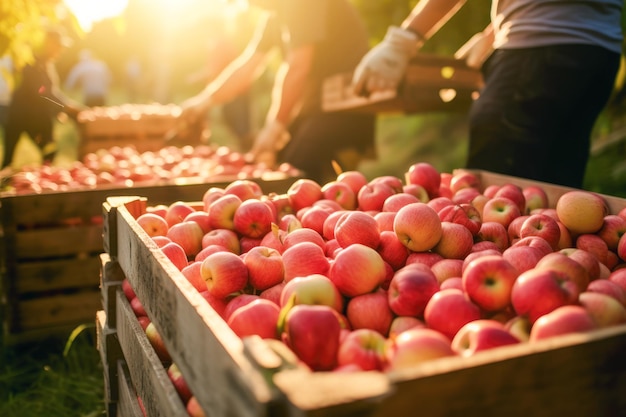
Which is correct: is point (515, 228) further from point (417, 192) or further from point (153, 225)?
point (153, 225)

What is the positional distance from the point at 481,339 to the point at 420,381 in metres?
0.29

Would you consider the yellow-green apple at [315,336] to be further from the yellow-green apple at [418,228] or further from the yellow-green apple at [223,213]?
the yellow-green apple at [223,213]

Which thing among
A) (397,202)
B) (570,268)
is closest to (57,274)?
(397,202)

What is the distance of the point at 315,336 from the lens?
1.12 meters

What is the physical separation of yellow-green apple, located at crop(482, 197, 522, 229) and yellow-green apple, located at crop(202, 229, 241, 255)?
95cm

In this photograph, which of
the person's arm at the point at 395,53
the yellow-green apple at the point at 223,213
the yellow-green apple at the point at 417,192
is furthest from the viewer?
the person's arm at the point at 395,53

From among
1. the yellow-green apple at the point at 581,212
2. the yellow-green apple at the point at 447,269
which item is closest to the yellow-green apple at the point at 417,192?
the yellow-green apple at the point at 581,212

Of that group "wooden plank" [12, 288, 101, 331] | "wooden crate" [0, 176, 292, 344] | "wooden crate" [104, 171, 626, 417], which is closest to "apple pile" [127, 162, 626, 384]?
"wooden crate" [104, 171, 626, 417]

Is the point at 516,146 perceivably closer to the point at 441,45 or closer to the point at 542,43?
the point at 542,43

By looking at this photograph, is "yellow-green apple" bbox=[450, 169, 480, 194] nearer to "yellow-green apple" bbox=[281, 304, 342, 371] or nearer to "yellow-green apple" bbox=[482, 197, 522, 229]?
"yellow-green apple" bbox=[482, 197, 522, 229]

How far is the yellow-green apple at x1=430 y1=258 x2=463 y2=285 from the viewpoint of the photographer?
161 centimetres

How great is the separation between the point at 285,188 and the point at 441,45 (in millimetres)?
4917

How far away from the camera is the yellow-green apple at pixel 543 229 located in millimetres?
1812

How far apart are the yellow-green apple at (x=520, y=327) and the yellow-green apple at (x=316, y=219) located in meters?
0.99
